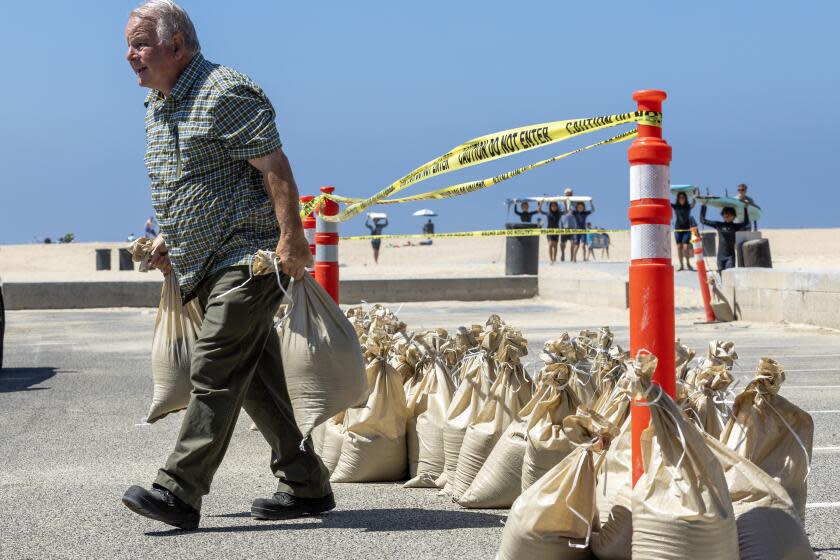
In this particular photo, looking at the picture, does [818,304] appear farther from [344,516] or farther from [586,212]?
[586,212]

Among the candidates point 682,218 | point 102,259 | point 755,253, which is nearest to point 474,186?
point 755,253

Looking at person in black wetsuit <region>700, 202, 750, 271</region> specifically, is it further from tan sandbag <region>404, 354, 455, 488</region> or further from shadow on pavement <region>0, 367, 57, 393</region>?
tan sandbag <region>404, 354, 455, 488</region>

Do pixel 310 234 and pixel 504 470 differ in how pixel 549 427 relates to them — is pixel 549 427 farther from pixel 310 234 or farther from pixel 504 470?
pixel 310 234

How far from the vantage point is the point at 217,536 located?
484 centimetres

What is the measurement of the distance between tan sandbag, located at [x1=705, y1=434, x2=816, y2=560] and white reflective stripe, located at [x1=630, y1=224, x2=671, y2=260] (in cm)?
55

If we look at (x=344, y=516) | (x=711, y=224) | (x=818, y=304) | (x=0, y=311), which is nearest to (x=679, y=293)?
(x=711, y=224)

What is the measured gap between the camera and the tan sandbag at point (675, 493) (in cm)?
353

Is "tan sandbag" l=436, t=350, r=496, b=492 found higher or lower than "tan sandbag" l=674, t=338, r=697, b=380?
lower

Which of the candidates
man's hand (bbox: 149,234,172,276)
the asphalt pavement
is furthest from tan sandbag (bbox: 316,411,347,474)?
man's hand (bbox: 149,234,172,276)

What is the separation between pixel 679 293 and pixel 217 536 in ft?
55.3

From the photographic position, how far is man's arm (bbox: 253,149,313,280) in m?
4.81

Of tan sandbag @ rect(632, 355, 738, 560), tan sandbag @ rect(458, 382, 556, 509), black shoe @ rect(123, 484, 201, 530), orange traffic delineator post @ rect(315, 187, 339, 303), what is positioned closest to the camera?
tan sandbag @ rect(632, 355, 738, 560)

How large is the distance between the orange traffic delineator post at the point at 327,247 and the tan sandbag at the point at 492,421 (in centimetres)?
202

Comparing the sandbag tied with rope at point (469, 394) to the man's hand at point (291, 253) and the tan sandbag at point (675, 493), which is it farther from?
the tan sandbag at point (675, 493)
